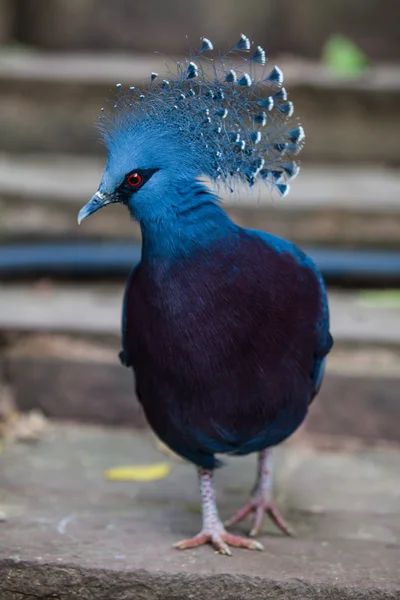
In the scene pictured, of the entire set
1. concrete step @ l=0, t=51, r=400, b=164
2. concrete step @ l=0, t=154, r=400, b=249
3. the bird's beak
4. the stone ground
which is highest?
concrete step @ l=0, t=51, r=400, b=164

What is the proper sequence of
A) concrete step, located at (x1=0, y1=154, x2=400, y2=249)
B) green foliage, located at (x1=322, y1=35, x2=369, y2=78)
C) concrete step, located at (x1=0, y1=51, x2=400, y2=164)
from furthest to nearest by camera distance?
green foliage, located at (x1=322, y1=35, x2=369, y2=78), concrete step, located at (x1=0, y1=51, x2=400, y2=164), concrete step, located at (x1=0, y1=154, x2=400, y2=249)

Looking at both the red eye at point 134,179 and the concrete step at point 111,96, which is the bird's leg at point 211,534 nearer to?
the red eye at point 134,179

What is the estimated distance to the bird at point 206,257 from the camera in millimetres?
2564

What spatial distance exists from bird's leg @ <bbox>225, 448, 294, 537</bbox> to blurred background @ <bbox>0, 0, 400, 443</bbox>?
80cm

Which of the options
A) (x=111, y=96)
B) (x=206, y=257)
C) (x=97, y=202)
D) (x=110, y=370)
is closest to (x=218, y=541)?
(x=206, y=257)

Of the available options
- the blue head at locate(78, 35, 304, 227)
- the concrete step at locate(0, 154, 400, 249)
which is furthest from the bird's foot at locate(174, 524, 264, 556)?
the concrete step at locate(0, 154, 400, 249)

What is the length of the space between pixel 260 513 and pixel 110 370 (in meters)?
1.16

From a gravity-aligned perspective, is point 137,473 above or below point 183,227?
below

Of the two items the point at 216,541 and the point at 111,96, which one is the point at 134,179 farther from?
the point at 111,96

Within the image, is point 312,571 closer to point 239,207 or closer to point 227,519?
point 227,519

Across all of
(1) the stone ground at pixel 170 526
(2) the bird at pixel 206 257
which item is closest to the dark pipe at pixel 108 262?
(1) the stone ground at pixel 170 526

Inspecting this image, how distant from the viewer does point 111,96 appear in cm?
477

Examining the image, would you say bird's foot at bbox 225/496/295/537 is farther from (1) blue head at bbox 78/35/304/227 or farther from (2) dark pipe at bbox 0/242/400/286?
(2) dark pipe at bbox 0/242/400/286

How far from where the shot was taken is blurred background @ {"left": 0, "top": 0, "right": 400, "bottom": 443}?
13.1 feet
